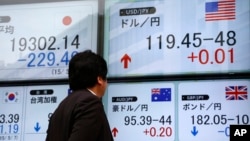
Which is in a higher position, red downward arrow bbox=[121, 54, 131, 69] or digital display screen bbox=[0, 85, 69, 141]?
red downward arrow bbox=[121, 54, 131, 69]

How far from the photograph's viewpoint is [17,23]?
3246mm

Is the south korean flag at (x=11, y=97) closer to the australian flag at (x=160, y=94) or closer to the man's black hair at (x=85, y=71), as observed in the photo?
the australian flag at (x=160, y=94)

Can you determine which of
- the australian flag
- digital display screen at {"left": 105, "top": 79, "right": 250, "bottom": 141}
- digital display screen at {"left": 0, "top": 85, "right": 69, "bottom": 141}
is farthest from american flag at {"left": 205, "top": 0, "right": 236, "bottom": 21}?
digital display screen at {"left": 0, "top": 85, "right": 69, "bottom": 141}

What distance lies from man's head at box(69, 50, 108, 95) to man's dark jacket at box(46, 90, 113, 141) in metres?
0.04

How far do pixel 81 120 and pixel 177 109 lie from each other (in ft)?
4.03

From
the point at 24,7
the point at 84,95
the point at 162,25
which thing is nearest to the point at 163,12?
the point at 162,25

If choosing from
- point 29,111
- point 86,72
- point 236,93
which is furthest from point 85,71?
point 29,111

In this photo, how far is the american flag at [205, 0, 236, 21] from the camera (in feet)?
9.33

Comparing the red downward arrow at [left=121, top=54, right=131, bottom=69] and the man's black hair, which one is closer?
the man's black hair

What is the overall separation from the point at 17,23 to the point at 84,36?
0.51 m

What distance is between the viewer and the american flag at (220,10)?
284 cm

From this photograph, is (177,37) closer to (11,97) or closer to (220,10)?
(220,10)

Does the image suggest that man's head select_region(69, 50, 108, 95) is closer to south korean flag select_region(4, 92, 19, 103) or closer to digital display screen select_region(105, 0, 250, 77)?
digital display screen select_region(105, 0, 250, 77)

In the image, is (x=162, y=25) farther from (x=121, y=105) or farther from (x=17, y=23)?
(x=17, y=23)
